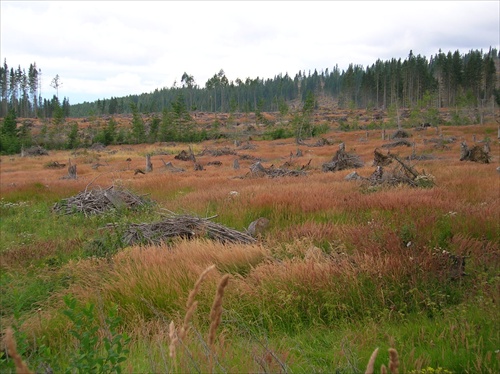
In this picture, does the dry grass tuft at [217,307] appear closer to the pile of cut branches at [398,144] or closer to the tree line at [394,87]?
the pile of cut branches at [398,144]

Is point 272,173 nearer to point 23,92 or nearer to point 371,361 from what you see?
point 371,361

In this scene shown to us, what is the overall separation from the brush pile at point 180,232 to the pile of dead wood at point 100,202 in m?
3.67

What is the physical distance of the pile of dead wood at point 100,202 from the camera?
1066 cm

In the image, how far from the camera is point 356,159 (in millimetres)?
19453

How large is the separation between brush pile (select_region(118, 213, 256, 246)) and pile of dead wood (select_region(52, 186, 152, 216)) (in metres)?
3.67

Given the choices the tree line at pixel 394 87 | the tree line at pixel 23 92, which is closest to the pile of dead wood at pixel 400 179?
the tree line at pixel 394 87

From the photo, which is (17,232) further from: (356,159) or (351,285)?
(356,159)

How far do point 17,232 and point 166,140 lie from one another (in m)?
56.1

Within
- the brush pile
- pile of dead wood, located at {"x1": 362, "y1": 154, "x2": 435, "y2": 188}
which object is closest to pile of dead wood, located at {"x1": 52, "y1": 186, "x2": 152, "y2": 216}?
the brush pile

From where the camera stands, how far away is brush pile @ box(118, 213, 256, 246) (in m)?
6.66

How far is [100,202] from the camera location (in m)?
11.1

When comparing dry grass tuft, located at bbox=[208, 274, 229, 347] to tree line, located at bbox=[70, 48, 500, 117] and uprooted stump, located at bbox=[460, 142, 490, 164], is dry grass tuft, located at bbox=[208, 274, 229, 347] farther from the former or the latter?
tree line, located at bbox=[70, 48, 500, 117]

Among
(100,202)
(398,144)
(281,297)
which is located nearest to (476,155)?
(100,202)

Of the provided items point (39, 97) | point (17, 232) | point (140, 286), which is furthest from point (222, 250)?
point (39, 97)
